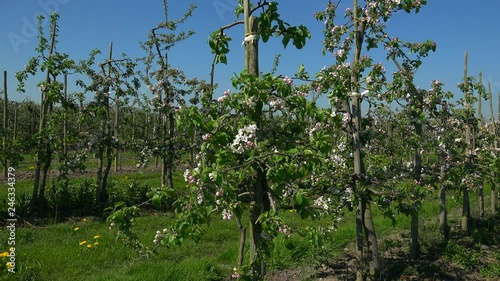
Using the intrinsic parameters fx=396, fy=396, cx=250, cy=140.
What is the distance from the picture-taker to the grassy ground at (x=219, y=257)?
200 inches

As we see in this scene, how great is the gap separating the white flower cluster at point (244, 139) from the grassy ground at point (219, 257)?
2.33 meters

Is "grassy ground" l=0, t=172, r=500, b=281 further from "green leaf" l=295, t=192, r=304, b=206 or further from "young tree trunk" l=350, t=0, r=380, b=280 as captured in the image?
"green leaf" l=295, t=192, r=304, b=206

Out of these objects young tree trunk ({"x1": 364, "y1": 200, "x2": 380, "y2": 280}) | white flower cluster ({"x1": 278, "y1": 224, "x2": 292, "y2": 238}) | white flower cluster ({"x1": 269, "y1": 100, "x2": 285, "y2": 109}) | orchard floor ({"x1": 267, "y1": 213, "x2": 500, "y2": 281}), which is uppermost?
white flower cluster ({"x1": 269, "y1": 100, "x2": 285, "y2": 109})

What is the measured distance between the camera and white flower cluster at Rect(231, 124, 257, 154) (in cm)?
210

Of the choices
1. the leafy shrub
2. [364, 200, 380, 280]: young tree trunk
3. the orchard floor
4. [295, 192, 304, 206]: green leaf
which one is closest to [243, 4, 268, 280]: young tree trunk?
[295, 192, 304, 206]: green leaf

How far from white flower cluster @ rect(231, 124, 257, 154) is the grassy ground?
2.33 metres

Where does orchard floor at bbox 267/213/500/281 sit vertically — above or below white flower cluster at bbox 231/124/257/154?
below

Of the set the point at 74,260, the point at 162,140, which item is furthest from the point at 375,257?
the point at 162,140

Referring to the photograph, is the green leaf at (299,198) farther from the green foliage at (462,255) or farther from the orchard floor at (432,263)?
the green foliage at (462,255)

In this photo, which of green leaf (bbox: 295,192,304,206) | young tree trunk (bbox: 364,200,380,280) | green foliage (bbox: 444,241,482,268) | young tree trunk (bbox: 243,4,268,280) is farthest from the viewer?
green foliage (bbox: 444,241,482,268)

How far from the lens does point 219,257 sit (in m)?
5.80

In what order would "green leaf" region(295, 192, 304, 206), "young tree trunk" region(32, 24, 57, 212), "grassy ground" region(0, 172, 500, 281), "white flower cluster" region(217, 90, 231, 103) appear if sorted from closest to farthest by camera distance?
"green leaf" region(295, 192, 304, 206) → "white flower cluster" region(217, 90, 231, 103) → "grassy ground" region(0, 172, 500, 281) → "young tree trunk" region(32, 24, 57, 212)

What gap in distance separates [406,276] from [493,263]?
5.25 ft

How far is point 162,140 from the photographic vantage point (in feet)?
31.6
